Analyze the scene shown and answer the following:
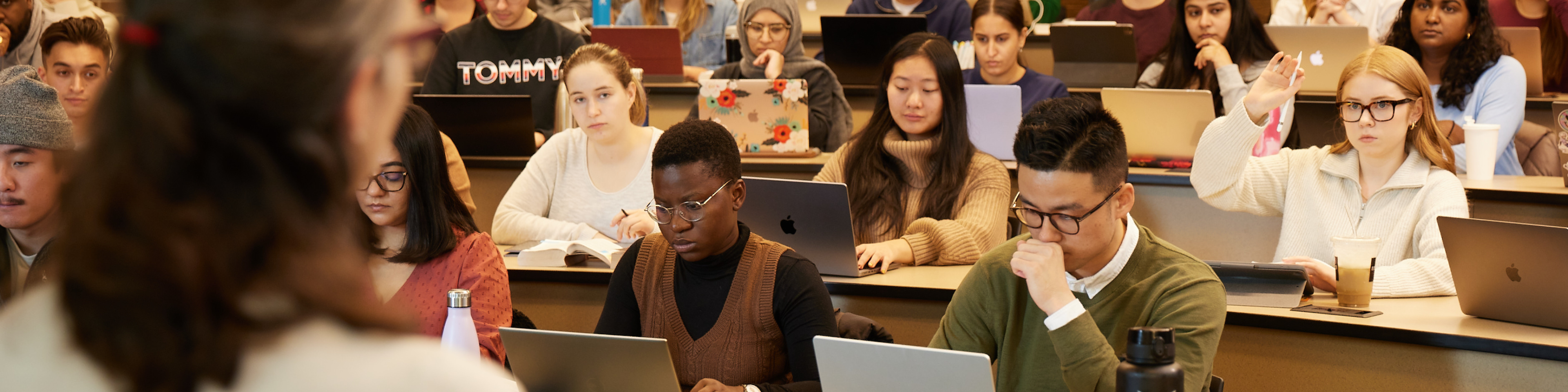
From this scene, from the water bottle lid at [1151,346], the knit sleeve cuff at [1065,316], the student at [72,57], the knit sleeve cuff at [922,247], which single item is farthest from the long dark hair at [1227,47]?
the student at [72,57]

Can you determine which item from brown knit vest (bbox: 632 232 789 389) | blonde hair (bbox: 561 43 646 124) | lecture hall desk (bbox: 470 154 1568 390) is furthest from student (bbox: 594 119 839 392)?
blonde hair (bbox: 561 43 646 124)

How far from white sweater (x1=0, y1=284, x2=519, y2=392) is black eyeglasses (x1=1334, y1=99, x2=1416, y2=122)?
2.31 m

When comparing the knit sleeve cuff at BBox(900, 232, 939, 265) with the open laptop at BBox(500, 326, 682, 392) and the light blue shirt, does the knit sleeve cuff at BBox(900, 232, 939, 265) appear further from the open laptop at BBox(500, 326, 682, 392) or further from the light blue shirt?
the light blue shirt

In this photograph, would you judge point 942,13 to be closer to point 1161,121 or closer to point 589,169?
point 1161,121

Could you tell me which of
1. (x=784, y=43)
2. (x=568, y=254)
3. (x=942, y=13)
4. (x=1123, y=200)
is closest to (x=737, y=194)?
(x=1123, y=200)

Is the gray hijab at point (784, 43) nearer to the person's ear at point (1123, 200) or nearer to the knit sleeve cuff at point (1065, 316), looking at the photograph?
the person's ear at point (1123, 200)

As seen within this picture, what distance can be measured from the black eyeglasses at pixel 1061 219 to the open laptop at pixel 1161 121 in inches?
74.4

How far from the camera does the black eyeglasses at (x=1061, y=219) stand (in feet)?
5.62

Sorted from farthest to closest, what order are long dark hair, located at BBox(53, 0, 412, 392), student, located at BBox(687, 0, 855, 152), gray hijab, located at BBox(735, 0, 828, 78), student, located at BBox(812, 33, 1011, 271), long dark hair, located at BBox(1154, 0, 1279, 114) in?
gray hijab, located at BBox(735, 0, 828, 78), student, located at BBox(687, 0, 855, 152), long dark hair, located at BBox(1154, 0, 1279, 114), student, located at BBox(812, 33, 1011, 271), long dark hair, located at BBox(53, 0, 412, 392)

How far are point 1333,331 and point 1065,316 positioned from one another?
2.60 ft

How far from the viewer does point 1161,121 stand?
3.57 meters

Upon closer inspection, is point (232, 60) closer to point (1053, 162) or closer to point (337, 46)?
point (337, 46)

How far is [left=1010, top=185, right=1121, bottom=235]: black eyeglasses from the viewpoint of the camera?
171cm

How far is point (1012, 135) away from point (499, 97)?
157 cm
